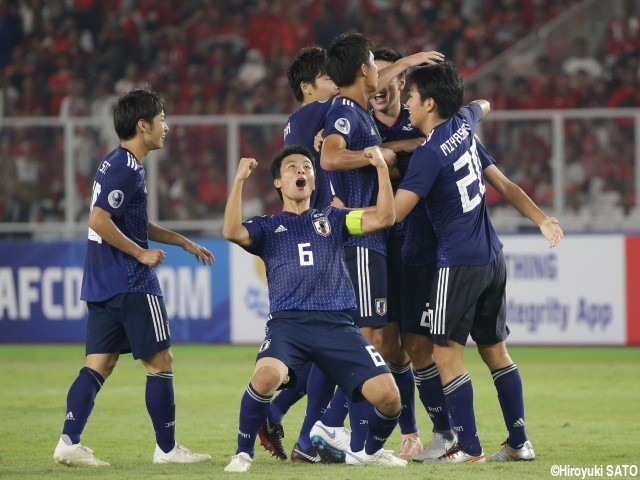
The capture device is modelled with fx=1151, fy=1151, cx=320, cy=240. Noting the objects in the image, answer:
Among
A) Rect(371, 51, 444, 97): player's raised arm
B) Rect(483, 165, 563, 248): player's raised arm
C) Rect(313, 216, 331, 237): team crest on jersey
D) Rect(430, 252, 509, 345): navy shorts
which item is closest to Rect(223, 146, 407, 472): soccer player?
Rect(313, 216, 331, 237): team crest on jersey

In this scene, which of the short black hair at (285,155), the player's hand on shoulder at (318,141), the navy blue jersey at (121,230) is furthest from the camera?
the player's hand on shoulder at (318,141)

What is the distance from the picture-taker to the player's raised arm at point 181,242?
23.5ft

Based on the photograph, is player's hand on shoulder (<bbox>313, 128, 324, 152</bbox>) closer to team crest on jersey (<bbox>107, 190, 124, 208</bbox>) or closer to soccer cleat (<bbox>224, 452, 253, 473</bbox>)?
team crest on jersey (<bbox>107, 190, 124, 208</bbox>)

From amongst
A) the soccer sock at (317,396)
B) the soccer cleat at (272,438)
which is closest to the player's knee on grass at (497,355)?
the soccer sock at (317,396)

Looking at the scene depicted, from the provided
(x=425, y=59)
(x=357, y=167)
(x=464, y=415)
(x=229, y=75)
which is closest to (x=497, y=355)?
(x=464, y=415)

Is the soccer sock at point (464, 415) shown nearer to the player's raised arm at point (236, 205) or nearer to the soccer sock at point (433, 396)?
the soccer sock at point (433, 396)

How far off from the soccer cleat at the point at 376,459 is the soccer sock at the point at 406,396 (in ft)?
2.00

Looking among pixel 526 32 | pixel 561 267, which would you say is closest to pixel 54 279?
pixel 561 267

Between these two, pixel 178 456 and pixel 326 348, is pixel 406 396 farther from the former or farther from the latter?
pixel 178 456

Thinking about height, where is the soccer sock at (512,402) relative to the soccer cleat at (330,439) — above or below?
above

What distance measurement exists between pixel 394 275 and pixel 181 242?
4.43 ft

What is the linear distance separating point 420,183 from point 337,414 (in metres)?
1.59

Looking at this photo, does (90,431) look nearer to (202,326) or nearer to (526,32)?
(202,326)

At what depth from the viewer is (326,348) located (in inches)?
243
